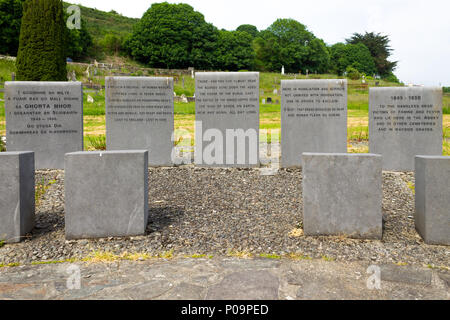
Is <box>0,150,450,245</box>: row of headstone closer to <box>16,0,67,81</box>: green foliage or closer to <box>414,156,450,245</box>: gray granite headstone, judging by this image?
<box>414,156,450,245</box>: gray granite headstone

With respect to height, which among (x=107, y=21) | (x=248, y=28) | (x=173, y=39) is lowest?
(x=173, y=39)

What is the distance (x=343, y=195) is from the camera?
4.09 metres

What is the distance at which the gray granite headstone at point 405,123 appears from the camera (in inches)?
281

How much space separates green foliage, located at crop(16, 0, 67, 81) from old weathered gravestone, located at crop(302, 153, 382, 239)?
69.7 feet

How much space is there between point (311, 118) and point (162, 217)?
3.94 m

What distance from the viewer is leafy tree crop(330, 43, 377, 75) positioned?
8962 cm

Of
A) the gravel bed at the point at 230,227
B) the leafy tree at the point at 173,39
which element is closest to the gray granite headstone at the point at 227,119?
the gravel bed at the point at 230,227

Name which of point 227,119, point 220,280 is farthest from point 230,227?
point 227,119

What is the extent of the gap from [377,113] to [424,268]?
4.59 m

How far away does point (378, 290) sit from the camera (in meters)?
2.79

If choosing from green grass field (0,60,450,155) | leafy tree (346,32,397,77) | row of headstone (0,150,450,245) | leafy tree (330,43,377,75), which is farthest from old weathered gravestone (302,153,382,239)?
leafy tree (346,32,397,77)

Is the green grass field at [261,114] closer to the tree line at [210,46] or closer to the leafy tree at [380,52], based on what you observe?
the tree line at [210,46]

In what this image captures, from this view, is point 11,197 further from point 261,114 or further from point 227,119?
point 261,114

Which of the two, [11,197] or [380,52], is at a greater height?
[380,52]
